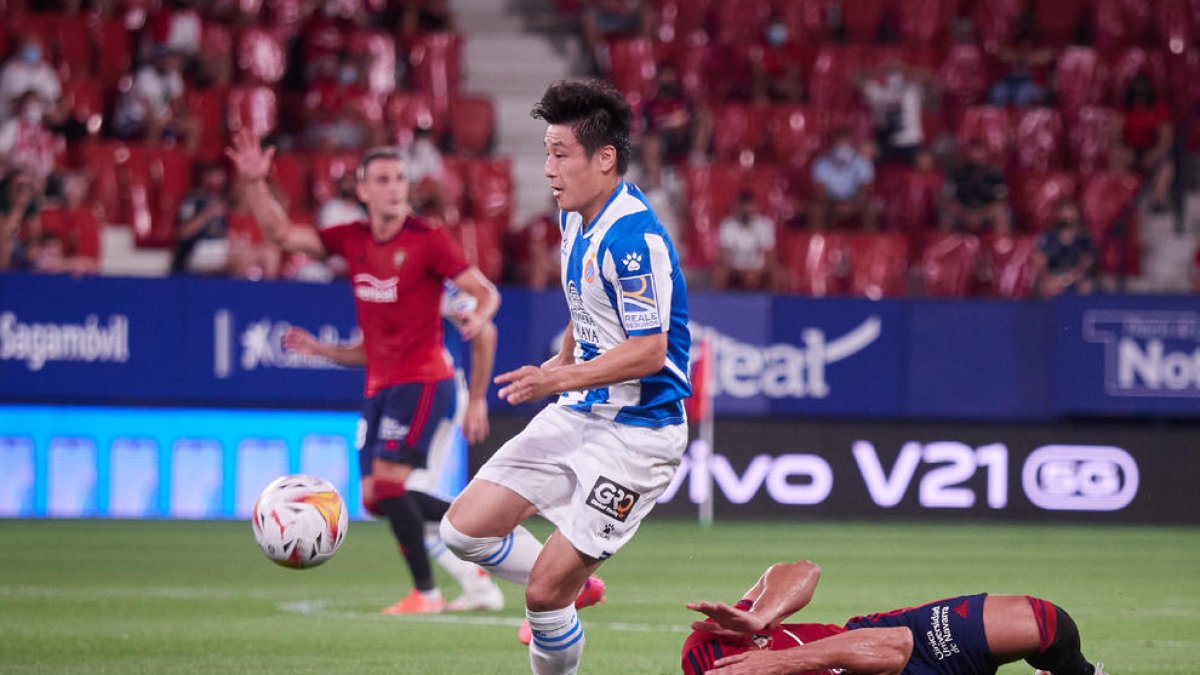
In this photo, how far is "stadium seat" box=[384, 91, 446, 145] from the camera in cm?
1923

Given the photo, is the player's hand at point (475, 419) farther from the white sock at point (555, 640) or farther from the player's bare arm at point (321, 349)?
the white sock at point (555, 640)

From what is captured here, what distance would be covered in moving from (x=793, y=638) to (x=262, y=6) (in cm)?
1623

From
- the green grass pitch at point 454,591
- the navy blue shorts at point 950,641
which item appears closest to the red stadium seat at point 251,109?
the green grass pitch at point 454,591

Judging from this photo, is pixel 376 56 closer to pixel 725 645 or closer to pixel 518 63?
pixel 518 63

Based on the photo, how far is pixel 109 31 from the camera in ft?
63.3

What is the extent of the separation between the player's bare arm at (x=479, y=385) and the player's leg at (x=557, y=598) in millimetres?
2520

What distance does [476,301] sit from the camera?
9.11 meters

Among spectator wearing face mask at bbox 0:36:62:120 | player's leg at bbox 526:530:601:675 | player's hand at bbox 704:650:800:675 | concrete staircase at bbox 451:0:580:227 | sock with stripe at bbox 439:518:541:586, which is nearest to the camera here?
player's hand at bbox 704:650:800:675

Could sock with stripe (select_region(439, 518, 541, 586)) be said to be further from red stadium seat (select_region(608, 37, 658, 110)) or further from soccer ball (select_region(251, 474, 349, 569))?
red stadium seat (select_region(608, 37, 658, 110))

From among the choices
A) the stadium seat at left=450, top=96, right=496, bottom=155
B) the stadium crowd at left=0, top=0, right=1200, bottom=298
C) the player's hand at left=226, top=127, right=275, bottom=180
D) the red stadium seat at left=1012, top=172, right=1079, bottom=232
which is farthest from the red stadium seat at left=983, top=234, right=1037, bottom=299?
the player's hand at left=226, top=127, right=275, bottom=180

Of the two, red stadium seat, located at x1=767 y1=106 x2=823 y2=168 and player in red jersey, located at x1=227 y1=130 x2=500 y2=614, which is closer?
player in red jersey, located at x1=227 y1=130 x2=500 y2=614

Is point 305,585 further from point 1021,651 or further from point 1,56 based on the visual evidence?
point 1,56

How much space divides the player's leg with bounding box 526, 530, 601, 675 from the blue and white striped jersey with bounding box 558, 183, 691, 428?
19.6 inches

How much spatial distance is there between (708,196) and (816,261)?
61.1 inches
